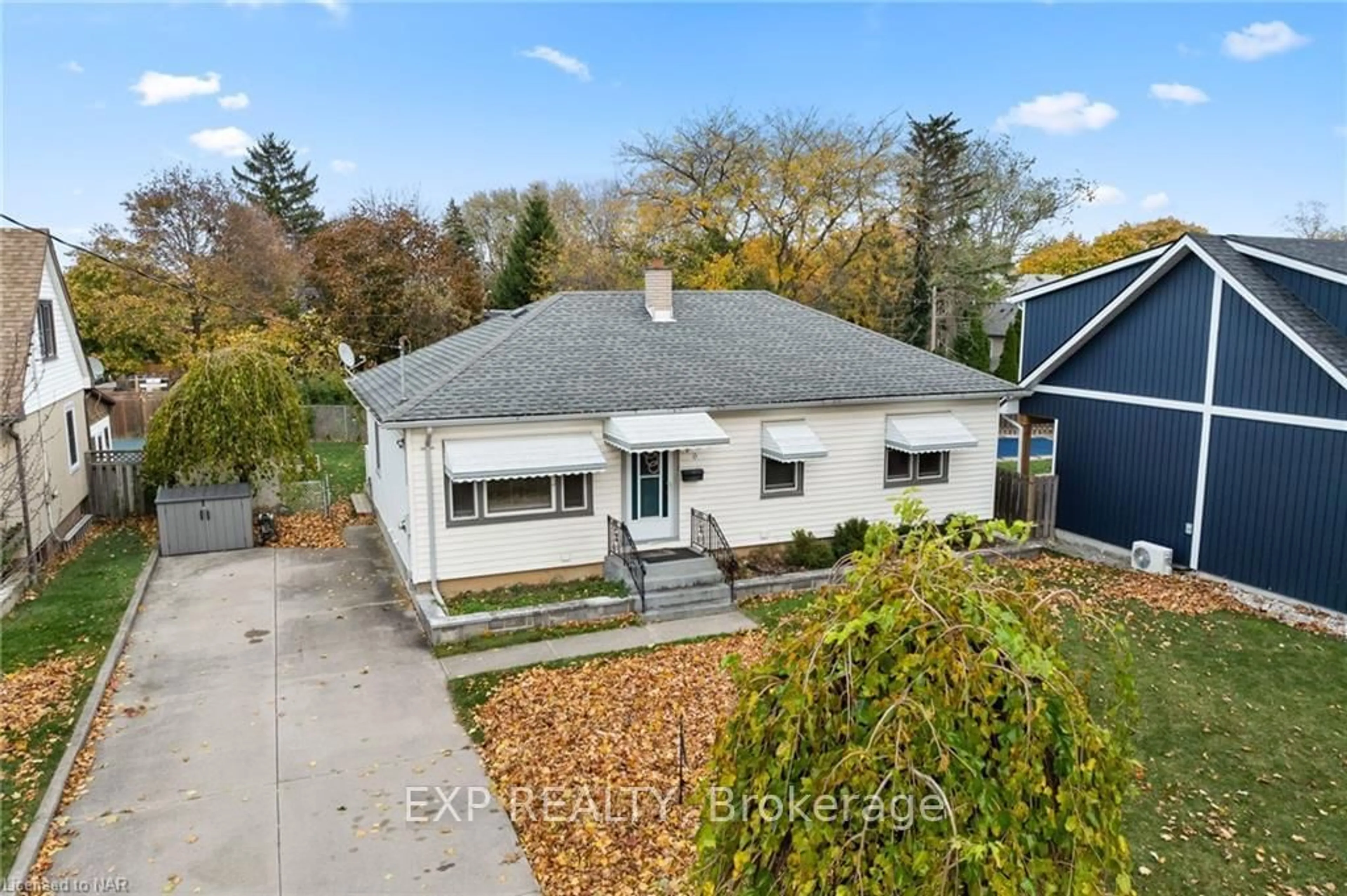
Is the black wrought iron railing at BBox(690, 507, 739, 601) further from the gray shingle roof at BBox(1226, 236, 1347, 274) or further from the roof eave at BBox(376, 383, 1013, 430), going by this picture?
the gray shingle roof at BBox(1226, 236, 1347, 274)

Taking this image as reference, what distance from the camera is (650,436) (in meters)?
13.3

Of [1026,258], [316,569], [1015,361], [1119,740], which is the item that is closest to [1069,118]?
[1026,258]

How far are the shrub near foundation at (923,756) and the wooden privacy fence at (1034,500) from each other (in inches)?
560

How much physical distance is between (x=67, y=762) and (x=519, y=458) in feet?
21.4

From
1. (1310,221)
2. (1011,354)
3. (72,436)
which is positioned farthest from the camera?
(1310,221)

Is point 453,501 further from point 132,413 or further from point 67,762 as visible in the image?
point 132,413

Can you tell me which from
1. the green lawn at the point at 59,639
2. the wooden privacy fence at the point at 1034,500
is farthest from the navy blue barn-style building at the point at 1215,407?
the green lawn at the point at 59,639

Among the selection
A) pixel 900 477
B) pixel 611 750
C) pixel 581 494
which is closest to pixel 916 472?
pixel 900 477

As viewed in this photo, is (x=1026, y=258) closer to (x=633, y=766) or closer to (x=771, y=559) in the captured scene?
(x=771, y=559)

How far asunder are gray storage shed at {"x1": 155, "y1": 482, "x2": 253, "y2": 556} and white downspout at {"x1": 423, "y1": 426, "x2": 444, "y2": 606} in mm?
5582

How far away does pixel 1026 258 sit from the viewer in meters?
46.2

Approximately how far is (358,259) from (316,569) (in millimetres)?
20865

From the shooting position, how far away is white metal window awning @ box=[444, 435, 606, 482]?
41.1 ft

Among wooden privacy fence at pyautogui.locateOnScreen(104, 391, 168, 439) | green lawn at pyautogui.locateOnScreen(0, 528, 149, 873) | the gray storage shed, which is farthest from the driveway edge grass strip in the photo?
wooden privacy fence at pyautogui.locateOnScreen(104, 391, 168, 439)
